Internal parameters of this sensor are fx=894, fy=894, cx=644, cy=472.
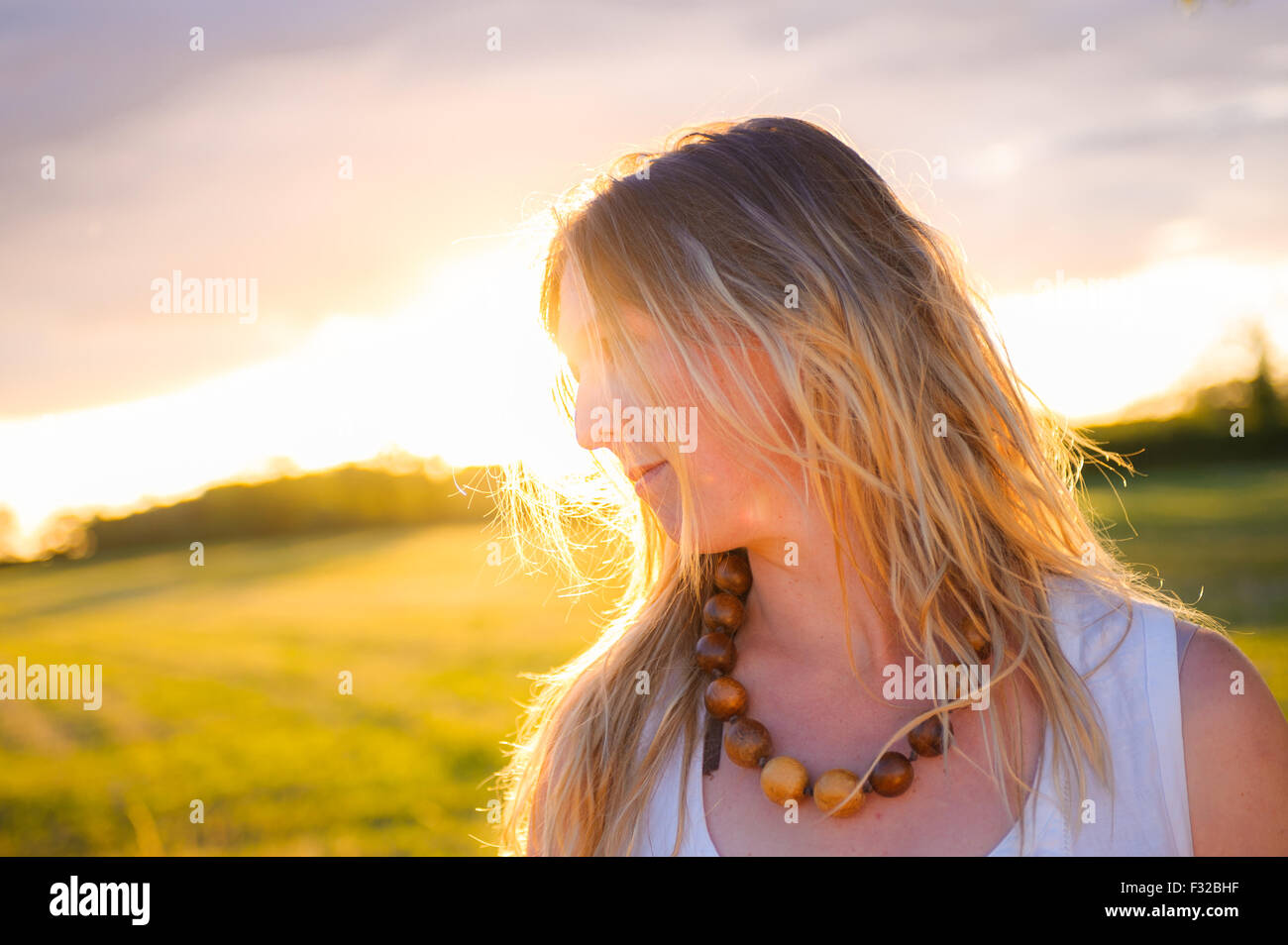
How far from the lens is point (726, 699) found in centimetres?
194

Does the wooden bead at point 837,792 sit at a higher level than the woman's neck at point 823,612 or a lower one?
lower

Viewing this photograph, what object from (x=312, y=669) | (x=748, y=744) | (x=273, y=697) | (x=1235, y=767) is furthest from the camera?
(x=312, y=669)

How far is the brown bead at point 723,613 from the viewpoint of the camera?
6.90 ft

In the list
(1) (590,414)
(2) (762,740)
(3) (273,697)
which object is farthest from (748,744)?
(3) (273,697)

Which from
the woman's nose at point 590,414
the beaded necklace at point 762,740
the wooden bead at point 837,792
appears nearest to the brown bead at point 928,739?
the beaded necklace at point 762,740

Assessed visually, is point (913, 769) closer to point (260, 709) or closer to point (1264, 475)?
point (260, 709)

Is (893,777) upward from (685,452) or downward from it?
downward

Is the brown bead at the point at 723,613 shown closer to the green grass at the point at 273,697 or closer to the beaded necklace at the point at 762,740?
the beaded necklace at the point at 762,740

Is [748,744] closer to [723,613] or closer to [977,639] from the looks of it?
[723,613]

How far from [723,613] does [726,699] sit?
231 millimetres

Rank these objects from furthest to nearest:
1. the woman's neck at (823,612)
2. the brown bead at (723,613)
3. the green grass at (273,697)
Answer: the green grass at (273,697) → the brown bead at (723,613) → the woman's neck at (823,612)

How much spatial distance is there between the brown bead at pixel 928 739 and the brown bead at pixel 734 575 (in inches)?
21.0

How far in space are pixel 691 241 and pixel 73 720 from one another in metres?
8.93

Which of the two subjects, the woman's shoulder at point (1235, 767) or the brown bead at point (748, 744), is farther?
the brown bead at point (748, 744)
